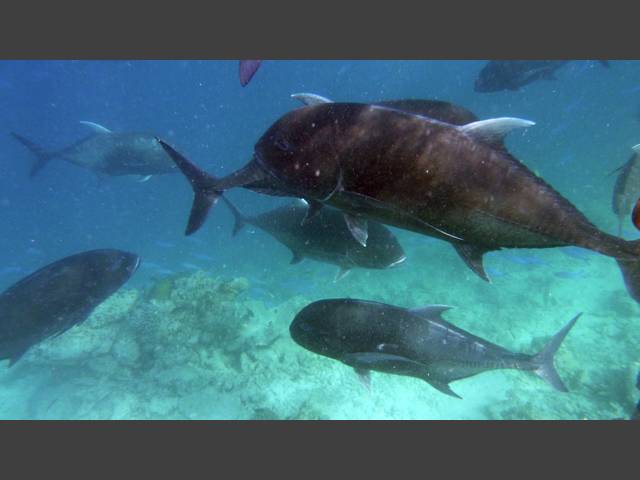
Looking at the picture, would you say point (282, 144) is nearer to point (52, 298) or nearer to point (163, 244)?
point (52, 298)

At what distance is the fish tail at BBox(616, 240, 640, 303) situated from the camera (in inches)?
65.3

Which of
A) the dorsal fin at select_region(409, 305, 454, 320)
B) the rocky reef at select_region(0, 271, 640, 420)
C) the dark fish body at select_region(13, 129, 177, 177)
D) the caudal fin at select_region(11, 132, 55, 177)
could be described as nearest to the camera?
the dorsal fin at select_region(409, 305, 454, 320)

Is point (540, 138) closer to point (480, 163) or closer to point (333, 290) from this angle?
point (333, 290)

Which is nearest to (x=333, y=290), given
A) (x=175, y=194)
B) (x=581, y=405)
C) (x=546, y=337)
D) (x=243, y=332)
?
(x=243, y=332)

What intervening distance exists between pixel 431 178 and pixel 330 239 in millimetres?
3178

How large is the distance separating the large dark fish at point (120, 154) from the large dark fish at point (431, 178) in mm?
7351

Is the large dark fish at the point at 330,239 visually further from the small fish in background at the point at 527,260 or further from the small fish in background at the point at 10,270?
the small fish in background at the point at 10,270

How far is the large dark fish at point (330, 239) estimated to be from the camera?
451 centimetres

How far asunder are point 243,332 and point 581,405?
8137mm

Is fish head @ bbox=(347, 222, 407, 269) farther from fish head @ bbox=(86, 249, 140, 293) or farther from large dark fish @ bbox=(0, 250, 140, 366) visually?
large dark fish @ bbox=(0, 250, 140, 366)

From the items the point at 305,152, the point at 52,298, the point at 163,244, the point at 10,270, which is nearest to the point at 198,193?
the point at 305,152

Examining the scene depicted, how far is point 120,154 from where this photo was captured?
874cm

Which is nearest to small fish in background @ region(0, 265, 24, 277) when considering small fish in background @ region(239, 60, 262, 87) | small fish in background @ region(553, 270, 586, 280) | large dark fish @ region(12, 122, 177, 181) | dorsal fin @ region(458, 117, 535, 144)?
large dark fish @ region(12, 122, 177, 181)

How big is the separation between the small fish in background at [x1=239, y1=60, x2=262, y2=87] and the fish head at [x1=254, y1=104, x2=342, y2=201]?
97 cm
